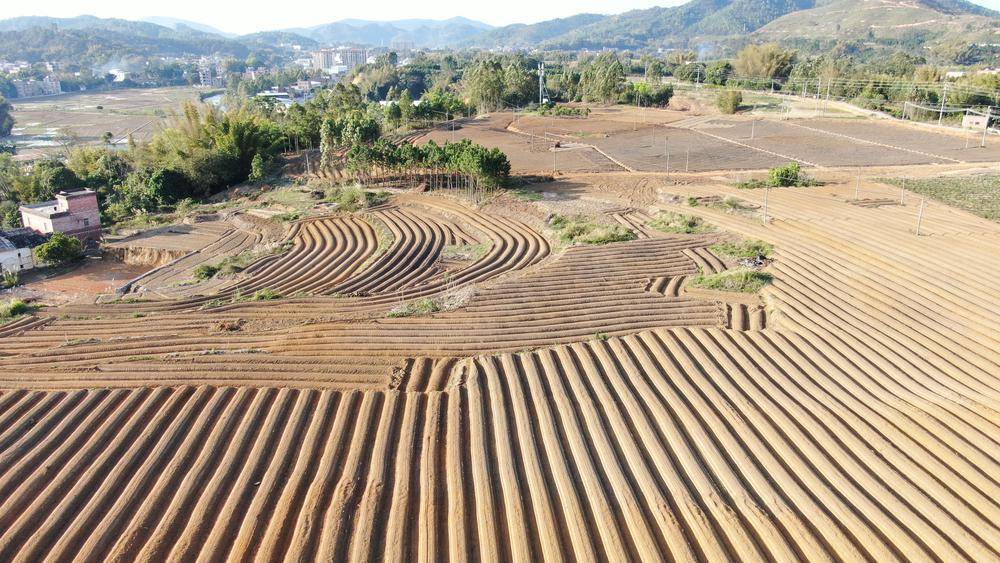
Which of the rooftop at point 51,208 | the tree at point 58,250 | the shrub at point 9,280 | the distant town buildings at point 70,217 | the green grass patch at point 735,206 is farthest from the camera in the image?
the rooftop at point 51,208

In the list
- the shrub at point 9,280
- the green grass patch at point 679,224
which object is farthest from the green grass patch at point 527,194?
the shrub at point 9,280

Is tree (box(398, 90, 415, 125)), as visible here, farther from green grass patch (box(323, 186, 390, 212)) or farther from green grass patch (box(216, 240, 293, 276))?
green grass patch (box(216, 240, 293, 276))

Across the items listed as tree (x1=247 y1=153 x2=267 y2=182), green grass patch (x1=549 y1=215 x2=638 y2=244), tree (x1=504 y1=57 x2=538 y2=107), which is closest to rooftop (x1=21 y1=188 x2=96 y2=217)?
tree (x1=247 y1=153 x2=267 y2=182)

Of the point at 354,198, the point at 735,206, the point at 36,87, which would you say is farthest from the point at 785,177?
the point at 36,87

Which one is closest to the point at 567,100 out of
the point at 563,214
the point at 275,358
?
the point at 563,214

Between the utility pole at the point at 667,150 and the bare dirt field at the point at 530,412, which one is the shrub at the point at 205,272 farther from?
the utility pole at the point at 667,150

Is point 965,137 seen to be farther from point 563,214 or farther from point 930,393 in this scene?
point 930,393

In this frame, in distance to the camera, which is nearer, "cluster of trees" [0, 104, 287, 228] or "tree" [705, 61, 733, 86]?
"cluster of trees" [0, 104, 287, 228]
